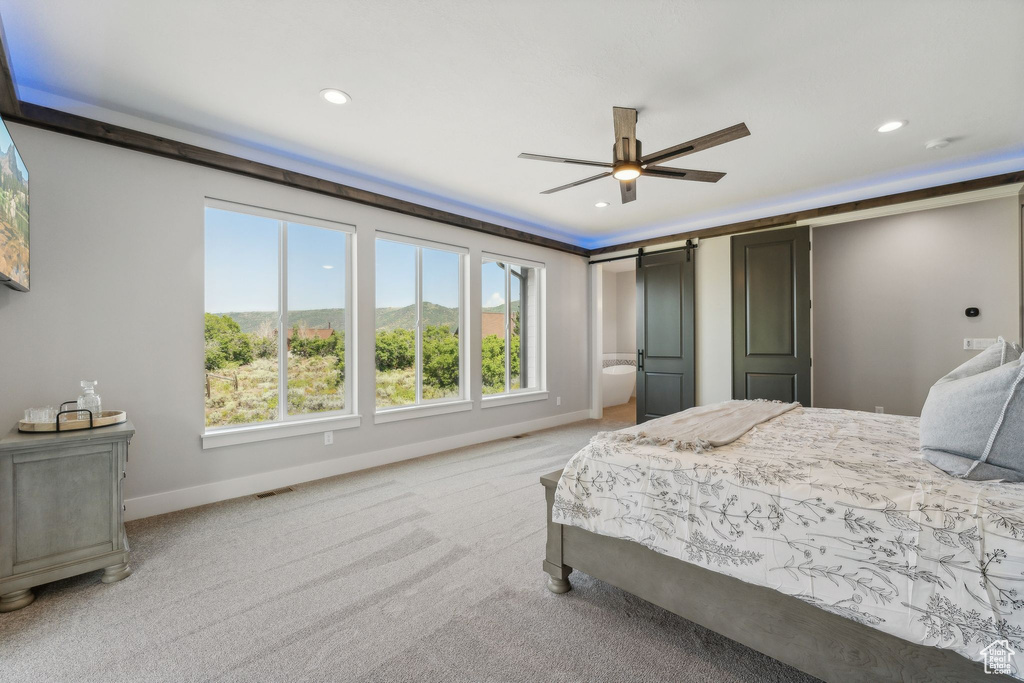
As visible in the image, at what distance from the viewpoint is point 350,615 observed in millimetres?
1864

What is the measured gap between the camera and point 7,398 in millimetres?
2461

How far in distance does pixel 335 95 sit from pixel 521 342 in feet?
12.5

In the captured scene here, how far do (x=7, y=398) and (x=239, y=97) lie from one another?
220 cm

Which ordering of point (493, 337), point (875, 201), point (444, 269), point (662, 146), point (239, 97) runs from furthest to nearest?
point (493, 337) → point (444, 269) → point (875, 201) → point (662, 146) → point (239, 97)

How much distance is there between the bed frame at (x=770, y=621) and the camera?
3.94ft

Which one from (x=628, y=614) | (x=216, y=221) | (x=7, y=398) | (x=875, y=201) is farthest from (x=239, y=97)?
(x=875, y=201)

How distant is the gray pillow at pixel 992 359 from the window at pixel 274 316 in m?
4.02

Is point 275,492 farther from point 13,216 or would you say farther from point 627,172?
point 627,172

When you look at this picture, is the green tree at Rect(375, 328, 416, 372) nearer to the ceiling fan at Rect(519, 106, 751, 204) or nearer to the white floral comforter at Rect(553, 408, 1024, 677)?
the ceiling fan at Rect(519, 106, 751, 204)

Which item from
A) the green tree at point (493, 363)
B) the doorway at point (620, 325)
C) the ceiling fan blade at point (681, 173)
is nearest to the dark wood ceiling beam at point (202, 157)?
the green tree at point (493, 363)

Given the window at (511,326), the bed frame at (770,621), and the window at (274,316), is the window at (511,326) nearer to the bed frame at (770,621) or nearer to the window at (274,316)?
the window at (274,316)

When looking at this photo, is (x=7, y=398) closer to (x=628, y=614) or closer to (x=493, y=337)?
(x=628, y=614)

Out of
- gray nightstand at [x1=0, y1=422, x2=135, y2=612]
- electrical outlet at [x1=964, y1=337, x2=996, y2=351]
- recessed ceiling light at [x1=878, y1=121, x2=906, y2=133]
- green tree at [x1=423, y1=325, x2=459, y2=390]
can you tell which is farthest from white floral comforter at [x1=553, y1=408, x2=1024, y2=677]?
electrical outlet at [x1=964, y1=337, x2=996, y2=351]

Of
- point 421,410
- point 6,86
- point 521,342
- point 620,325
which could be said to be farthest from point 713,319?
point 6,86
